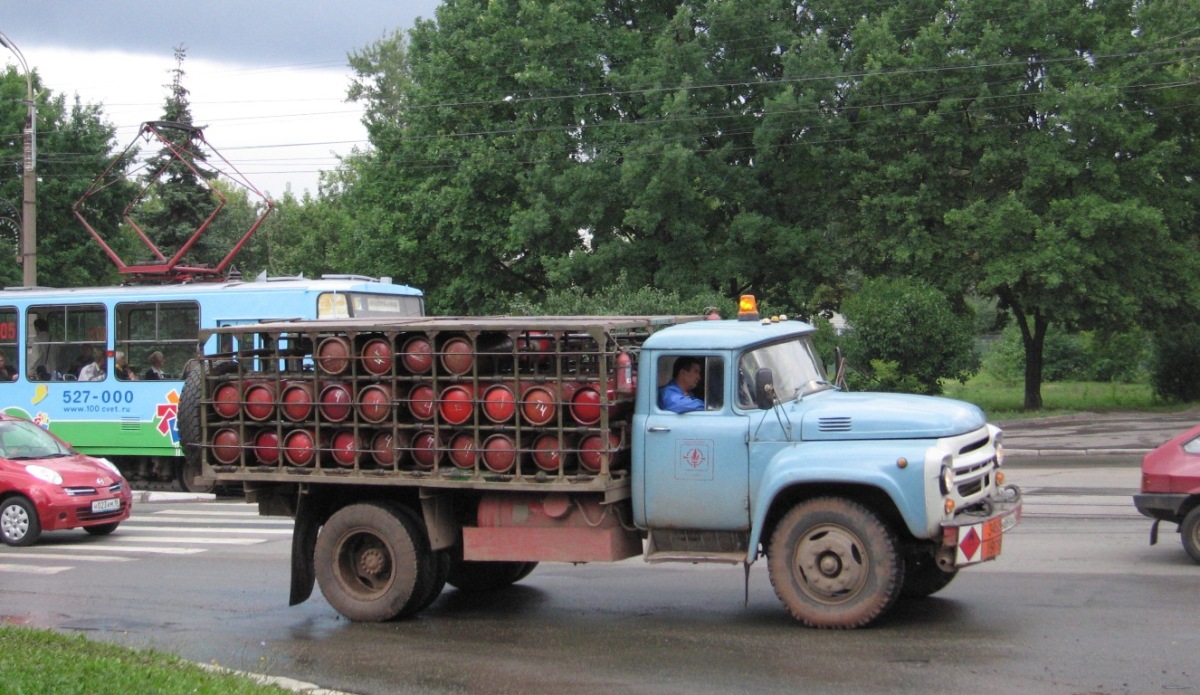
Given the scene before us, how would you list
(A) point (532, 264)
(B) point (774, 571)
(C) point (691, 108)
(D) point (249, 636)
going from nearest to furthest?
(B) point (774, 571), (D) point (249, 636), (C) point (691, 108), (A) point (532, 264)

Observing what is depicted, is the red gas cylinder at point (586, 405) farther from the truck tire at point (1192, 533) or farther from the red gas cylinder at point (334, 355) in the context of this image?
the truck tire at point (1192, 533)

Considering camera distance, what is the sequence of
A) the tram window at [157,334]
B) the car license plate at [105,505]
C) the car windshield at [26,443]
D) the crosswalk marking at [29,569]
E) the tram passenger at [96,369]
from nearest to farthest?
the crosswalk marking at [29,569]
the car license plate at [105,505]
the car windshield at [26,443]
the tram window at [157,334]
the tram passenger at [96,369]

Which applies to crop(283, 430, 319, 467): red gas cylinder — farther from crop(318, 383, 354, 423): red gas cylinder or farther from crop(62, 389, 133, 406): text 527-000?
crop(62, 389, 133, 406): text 527-000

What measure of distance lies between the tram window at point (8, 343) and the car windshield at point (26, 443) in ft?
18.2

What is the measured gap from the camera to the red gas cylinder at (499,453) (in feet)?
30.4

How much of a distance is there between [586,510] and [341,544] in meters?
2.17

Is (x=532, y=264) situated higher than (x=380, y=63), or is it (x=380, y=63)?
(x=380, y=63)

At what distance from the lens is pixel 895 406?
8.87 meters

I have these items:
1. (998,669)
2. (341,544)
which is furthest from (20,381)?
(998,669)

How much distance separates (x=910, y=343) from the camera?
27.0 m

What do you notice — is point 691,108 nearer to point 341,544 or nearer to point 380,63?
point 341,544

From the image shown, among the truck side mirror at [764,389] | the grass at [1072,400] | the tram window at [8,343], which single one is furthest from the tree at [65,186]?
the truck side mirror at [764,389]

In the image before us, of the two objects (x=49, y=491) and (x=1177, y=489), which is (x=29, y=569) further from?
(x=1177, y=489)

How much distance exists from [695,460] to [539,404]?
1.24 meters
